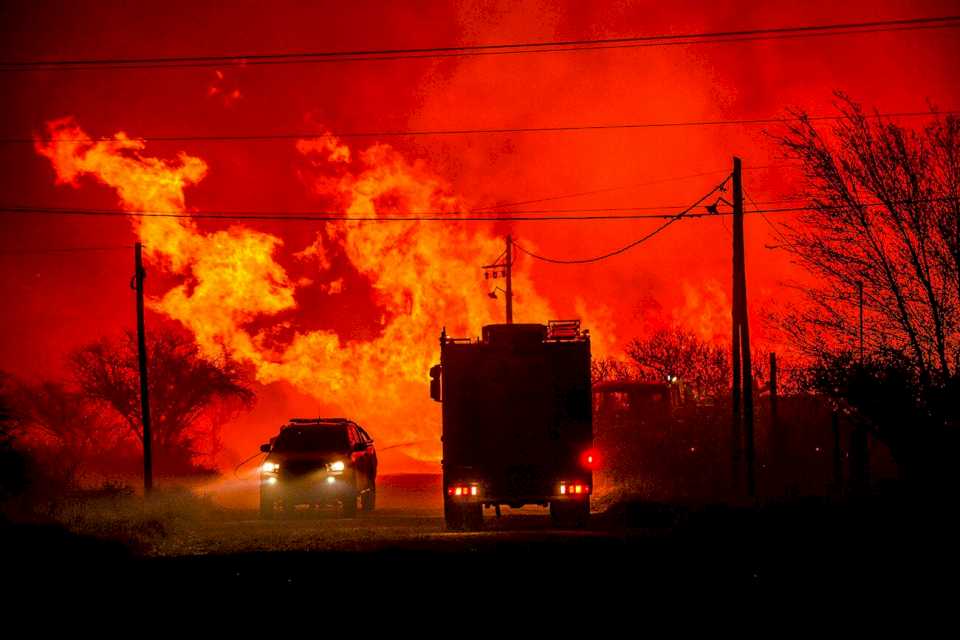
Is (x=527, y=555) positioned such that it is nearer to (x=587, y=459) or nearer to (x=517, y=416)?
(x=517, y=416)

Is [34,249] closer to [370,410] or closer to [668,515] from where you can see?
[370,410]

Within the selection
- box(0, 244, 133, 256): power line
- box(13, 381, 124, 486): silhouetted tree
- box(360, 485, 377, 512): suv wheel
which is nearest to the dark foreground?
box(360, 485, 377, 512): suv wheel

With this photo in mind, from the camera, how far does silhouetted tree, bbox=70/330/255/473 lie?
51844 mm

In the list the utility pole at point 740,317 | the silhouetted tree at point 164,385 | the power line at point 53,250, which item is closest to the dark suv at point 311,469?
the utility pole at point 740,317

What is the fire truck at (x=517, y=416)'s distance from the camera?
71.7 feet

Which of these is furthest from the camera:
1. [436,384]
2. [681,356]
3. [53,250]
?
[681,356]

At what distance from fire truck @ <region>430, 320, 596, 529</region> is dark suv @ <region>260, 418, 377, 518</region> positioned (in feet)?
16.1

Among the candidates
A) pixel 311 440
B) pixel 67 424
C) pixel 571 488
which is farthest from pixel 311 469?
pixel 67 424

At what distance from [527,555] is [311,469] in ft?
36.0

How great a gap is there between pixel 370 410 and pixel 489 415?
38910 mm

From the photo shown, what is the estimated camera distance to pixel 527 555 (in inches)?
625

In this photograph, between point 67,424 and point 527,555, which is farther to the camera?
point 67,424

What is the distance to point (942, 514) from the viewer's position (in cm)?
1855

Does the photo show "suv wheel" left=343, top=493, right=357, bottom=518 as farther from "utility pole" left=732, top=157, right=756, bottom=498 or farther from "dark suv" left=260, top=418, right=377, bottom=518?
"utility pole" left=732, top=157, right=756, bottom=498
